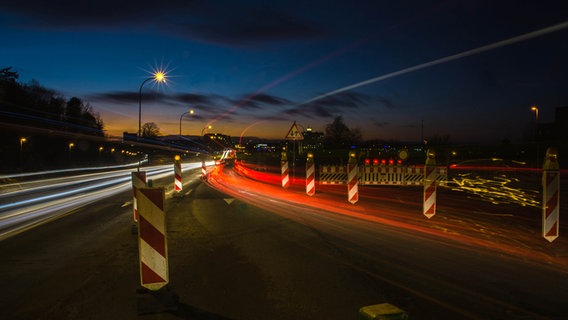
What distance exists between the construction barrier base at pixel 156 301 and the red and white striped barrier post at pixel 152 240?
0.08 m

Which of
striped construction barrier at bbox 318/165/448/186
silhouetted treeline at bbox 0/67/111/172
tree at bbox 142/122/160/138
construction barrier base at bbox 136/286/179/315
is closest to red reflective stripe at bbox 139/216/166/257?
construction barrier base at bbox 136/286/179/315

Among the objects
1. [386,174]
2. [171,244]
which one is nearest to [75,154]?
[386,174]

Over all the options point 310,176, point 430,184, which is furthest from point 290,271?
point 310,176

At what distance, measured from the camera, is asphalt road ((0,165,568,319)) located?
197 inches

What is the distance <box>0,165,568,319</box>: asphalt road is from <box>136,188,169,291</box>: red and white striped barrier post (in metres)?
0.33

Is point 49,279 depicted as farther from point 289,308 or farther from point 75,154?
point 75,154

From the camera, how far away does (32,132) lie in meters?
54.4

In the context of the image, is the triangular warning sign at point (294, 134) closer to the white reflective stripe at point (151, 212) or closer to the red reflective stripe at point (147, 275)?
the white reflective stripe at point (151, 212)

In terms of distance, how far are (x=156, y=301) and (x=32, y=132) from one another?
194ft

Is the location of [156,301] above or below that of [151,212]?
below

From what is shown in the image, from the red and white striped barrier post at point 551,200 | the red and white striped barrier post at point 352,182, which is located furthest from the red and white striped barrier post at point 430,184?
the red and white striped barrier post at point 352,182

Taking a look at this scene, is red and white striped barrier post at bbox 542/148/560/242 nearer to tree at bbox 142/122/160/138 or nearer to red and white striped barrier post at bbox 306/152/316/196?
red and white striped barrier post at bbox 306/152/316/196

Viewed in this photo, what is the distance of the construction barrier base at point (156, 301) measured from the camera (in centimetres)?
496

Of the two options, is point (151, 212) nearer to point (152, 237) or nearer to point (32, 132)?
point (152, 237)
